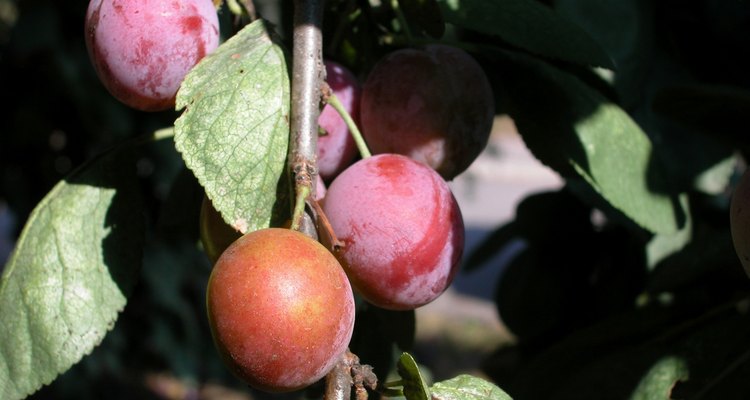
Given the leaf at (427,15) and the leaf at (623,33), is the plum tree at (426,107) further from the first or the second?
the leaf at (623,33)

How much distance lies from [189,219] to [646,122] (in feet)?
1.90

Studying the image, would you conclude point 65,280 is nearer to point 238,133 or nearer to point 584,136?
point 238,133

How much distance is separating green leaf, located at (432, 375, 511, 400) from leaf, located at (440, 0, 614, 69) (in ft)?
0.94

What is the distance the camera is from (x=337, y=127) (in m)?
0.66

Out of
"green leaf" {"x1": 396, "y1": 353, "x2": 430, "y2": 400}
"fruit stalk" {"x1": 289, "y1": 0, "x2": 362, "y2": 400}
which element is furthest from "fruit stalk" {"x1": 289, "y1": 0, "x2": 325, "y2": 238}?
"green leaf" {"x1": 396, "y1": 353, "x2": 430, "y2": 400}

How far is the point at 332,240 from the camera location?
0.53 metres

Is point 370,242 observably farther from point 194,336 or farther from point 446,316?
point 446,316

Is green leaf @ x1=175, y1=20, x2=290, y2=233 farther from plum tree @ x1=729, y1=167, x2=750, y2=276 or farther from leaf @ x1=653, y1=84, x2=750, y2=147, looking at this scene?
leaf @ x1=653, y1=84, x2=750, y2=147

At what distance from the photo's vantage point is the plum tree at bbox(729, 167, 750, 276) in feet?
1.66

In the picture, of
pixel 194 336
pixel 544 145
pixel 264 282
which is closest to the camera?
pixel 264 282

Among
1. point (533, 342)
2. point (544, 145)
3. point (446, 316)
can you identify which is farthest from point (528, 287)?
point (446, 316)

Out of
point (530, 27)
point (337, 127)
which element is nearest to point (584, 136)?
point (530, 27)

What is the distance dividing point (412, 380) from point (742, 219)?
0.23 meters

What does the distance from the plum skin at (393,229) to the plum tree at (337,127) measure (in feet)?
0.22
